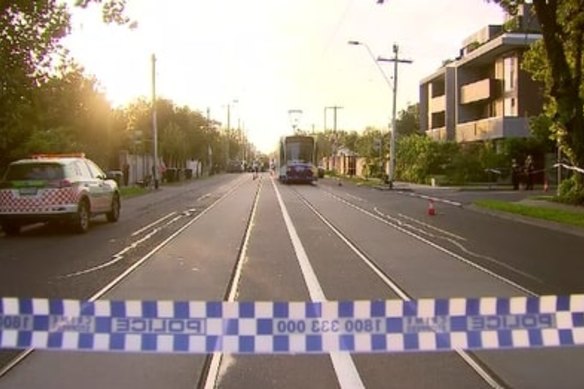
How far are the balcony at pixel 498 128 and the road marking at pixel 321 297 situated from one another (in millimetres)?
35447

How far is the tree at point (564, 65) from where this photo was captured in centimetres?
2484

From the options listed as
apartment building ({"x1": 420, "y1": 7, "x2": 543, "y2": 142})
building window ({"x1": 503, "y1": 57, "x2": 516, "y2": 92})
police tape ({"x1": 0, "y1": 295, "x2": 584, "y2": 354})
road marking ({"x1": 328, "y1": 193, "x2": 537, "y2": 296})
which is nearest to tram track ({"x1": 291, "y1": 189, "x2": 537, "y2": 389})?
road marking ({"x1": 328, "y1": 193, "x2": 537, "y2": 296})

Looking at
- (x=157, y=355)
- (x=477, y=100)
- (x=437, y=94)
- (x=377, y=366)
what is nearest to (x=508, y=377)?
(x=377, y=366)

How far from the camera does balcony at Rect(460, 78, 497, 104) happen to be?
5594cm

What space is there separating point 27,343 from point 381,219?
17.2 m

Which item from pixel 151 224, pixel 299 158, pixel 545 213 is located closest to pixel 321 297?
pixel 151 224

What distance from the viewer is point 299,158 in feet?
176

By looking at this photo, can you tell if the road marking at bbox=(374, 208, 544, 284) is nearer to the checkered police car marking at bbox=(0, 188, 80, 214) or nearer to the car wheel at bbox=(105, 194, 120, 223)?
the car wheel at bbox=(105, 194, 120, 223)

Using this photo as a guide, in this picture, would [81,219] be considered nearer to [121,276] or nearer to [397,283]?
[121,276]

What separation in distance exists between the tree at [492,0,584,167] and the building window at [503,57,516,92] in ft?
84.2

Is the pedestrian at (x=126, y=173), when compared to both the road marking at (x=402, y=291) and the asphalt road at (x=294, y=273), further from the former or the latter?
the road marking at (x=402, y=291)

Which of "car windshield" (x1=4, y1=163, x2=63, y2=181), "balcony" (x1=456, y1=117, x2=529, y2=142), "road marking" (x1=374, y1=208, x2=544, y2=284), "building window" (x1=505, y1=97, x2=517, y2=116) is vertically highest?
"building window" (x1=505, y1=97, x2=517, y2=116)

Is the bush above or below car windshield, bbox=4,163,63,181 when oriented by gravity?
below

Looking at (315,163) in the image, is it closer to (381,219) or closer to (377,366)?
(381,219)
